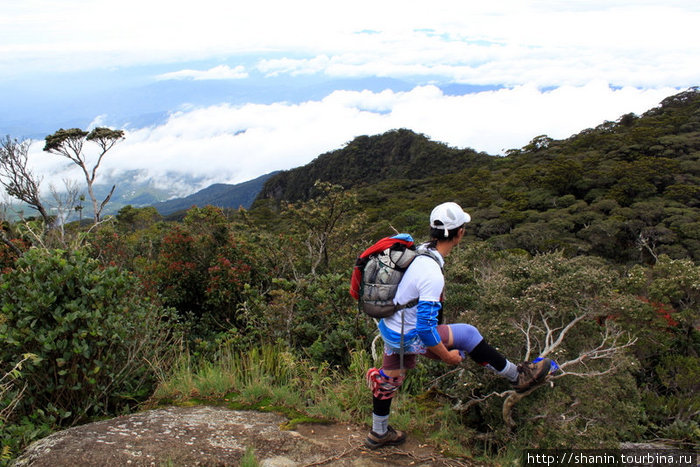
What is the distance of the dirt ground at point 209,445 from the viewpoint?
2920 millimetres

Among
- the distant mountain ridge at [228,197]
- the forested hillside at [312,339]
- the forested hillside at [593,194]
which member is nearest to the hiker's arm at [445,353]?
the forested hillside at [312,339]

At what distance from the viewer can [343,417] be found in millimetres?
3721

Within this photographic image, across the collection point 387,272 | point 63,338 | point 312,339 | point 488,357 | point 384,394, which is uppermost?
point 387,272

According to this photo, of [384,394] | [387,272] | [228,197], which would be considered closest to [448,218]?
[387,272]

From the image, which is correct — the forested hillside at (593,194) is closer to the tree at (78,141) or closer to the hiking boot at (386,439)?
the hiking boot at (386,439)

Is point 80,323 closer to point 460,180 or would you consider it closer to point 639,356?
point 639,356

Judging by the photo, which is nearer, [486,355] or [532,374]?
[486,355]

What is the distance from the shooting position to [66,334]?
3.54 meters

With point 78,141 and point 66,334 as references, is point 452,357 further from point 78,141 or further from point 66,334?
point 78,141

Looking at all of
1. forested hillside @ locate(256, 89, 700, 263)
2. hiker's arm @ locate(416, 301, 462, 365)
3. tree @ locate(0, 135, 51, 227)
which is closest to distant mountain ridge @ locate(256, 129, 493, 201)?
forested hillside @ locate(256, 89, 700, 263)

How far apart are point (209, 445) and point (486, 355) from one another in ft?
6.61

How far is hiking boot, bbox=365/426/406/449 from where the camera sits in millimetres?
3266

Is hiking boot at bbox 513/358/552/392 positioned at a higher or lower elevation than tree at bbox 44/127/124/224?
lower

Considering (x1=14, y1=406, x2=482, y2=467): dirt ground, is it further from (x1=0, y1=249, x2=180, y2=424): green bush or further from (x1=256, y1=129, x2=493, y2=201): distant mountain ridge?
(x1=256, y1=129, x2=493, y2=201): distant mountain ridge
